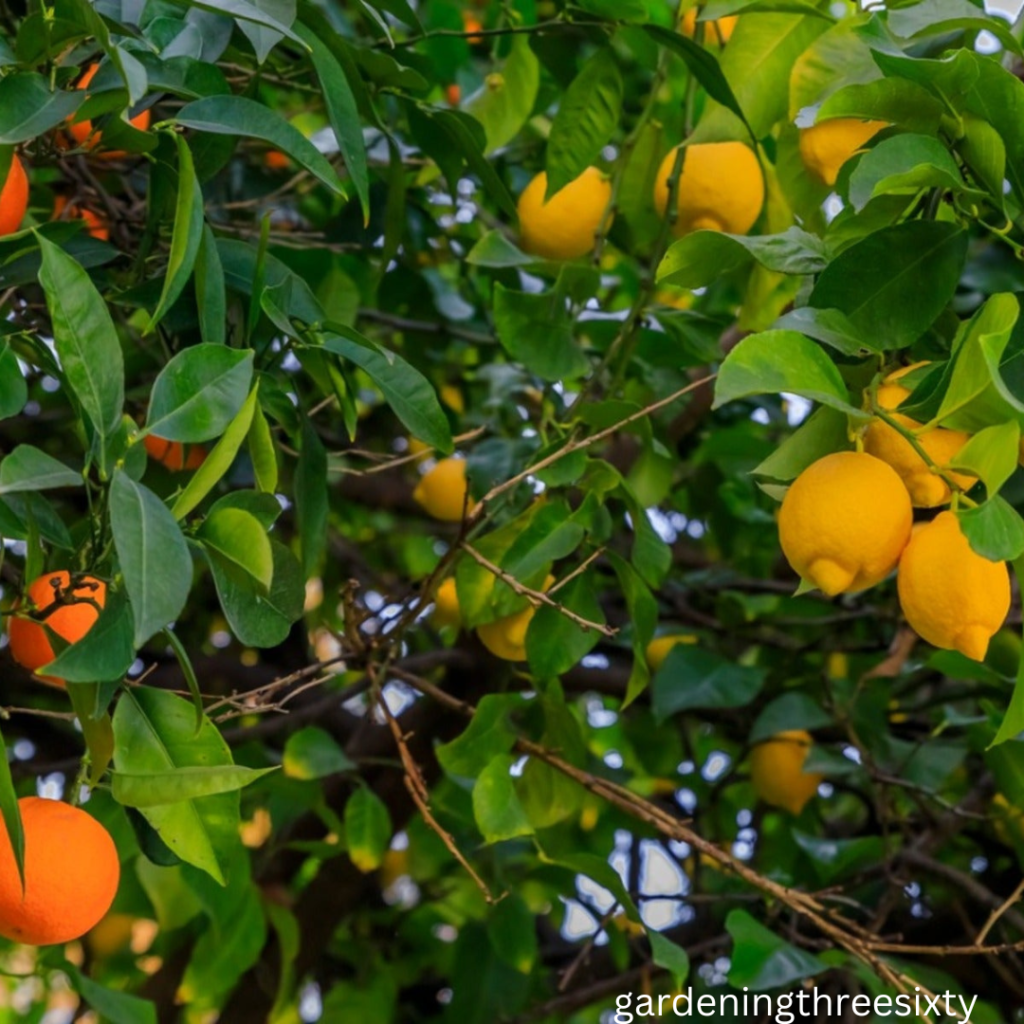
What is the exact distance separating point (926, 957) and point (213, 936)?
2.56 feet

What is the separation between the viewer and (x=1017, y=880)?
143cm

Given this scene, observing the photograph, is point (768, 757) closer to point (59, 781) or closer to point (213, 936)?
point (213, 936)

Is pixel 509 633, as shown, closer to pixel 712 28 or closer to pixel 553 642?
pixel 553 642

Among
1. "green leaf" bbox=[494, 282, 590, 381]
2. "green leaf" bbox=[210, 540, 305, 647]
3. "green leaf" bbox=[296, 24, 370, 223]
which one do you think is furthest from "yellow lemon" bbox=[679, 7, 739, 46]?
"green leaf" bbox=[210, 540, 305, 647]

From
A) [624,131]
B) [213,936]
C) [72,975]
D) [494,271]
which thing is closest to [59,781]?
[213,936]

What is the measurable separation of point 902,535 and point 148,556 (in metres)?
0.36

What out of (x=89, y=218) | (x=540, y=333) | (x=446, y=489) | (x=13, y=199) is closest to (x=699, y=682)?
(x=446, y=489)

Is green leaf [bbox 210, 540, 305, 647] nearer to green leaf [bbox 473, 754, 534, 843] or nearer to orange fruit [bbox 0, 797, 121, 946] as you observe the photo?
orange fruit [bbox 0, 797, 121, 946]

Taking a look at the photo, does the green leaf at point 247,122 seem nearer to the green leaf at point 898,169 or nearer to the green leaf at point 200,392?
the green leaf at point 200,392

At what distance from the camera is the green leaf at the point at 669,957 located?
0.88 metres

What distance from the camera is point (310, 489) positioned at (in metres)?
0.79

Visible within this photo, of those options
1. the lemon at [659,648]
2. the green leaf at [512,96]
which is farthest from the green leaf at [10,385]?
the lemon at [659,648]

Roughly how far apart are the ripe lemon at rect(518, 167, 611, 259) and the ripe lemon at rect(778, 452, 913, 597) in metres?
0.50

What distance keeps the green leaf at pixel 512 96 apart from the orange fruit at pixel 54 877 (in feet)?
2.10
